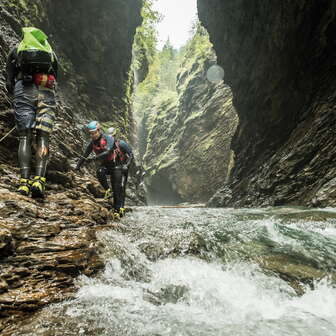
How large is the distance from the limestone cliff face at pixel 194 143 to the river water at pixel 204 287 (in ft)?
70.2

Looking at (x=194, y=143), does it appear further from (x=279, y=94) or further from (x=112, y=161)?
(x=112, y=161)

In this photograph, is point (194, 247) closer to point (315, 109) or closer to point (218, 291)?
Result: point (218, 291)

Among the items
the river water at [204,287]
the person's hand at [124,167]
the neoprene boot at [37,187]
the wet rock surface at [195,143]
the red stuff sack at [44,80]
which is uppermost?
the wet rock surface at [195,143]

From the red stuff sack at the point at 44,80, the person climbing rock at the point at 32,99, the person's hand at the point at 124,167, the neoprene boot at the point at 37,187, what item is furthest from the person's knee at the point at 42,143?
the person's hand at the point at 124,167

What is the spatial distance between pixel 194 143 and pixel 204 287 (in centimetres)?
2782

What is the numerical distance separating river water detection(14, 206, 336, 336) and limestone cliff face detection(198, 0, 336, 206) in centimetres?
471

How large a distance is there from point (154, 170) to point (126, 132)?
16.4 m

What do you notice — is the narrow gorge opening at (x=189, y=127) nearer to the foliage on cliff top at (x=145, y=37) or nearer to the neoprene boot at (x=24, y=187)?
the foliage on cliff top at (x=145, y=37)

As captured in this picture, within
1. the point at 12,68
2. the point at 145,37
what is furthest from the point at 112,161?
the point at 145,37

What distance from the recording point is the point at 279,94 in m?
12.9

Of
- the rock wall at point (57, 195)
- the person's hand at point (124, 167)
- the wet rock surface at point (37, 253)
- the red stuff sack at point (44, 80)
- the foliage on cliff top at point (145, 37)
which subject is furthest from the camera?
the foliage on cliff top at point (145, 37)

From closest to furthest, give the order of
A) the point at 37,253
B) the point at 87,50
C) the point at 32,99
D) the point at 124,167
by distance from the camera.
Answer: the point at 37,253 < the point at 32,99 < the point at 124,167 < the point at 87,50

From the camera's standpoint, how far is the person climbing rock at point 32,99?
4203mm

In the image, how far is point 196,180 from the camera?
95.1ft
